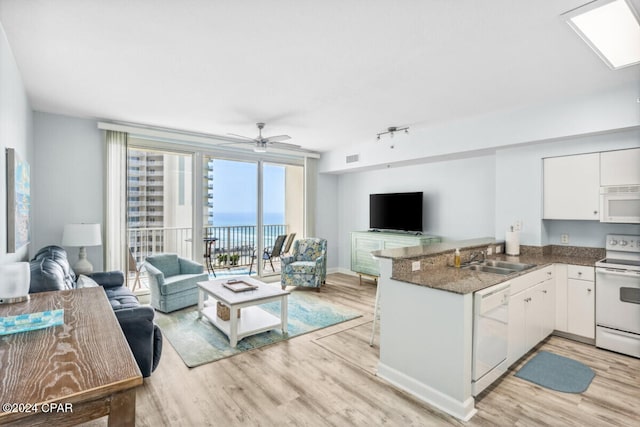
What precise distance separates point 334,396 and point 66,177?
419 cm

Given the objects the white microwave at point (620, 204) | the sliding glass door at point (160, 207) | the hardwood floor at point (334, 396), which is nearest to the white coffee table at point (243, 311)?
the hardwood floor at point (334, 396)

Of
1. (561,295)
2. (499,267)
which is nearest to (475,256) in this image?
(499,267)

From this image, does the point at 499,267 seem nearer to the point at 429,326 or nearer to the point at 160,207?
the point at 429,326

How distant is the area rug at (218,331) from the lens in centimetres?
313

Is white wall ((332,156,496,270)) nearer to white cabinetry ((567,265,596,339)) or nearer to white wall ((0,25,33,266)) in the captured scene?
Answer: white cabinetry ((567,265,596,339))

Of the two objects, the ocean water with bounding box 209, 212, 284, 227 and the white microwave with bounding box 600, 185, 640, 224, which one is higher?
the white microwave with bounding box 600, 185, 640, 224

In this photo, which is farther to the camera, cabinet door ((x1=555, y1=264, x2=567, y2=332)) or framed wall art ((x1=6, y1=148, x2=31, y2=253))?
cabinet door ((x1=555, y1=264, x2=567, y2=332))

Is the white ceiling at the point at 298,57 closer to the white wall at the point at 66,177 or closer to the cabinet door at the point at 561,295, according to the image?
the white wall at the point at 66,177

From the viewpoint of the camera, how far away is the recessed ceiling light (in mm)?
1917

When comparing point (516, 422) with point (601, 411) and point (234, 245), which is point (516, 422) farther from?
point (234, 245)

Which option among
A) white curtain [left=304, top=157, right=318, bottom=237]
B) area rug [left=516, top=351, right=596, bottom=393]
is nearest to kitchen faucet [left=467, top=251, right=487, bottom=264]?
area rug [left=516, top=351, right=596, bottom=393]

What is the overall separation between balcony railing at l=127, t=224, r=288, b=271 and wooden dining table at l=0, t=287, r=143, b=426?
4.72 metres

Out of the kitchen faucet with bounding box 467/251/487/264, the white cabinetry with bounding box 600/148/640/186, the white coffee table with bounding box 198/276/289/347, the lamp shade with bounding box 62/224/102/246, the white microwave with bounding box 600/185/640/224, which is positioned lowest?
the white coffee table with bounding box 198/276/289/347

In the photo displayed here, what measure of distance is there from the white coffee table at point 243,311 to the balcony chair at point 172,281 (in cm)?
43
